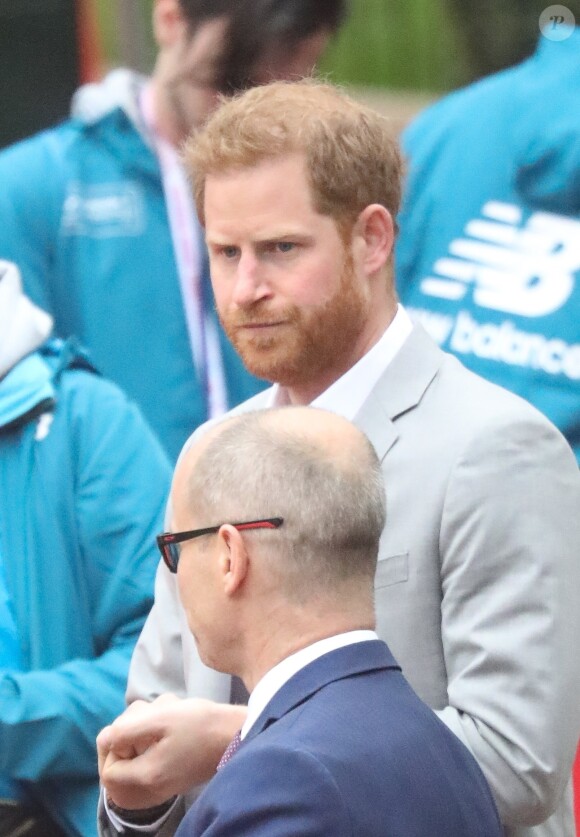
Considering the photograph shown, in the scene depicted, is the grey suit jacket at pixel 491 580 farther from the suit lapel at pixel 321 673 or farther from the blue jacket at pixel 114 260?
the blue jacket at pixel 114 260

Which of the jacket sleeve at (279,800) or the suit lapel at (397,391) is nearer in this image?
the jacket sleeve at (279,800)

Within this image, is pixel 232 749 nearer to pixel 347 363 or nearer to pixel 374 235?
pixel 347 363

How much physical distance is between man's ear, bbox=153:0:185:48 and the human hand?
2033 mm

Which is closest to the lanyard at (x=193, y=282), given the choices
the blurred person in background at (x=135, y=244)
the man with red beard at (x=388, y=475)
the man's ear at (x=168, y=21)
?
the blurred person in background at (x=135, y=244)

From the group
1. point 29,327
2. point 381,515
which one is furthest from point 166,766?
point 29,327

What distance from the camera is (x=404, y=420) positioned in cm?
213

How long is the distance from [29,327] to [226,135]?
2.78ft

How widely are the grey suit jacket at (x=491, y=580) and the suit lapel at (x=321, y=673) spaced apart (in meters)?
0.29

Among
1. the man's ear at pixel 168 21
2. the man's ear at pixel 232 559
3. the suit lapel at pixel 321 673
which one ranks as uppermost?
the man's ear at pixel 168 21

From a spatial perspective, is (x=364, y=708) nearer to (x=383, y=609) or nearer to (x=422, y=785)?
(x=422, y=785)

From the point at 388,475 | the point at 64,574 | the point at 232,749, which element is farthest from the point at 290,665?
the point at 64,574

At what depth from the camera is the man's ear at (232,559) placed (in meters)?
1.71

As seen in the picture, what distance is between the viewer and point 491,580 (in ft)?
6.45

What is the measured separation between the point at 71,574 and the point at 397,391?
0.88 metres
